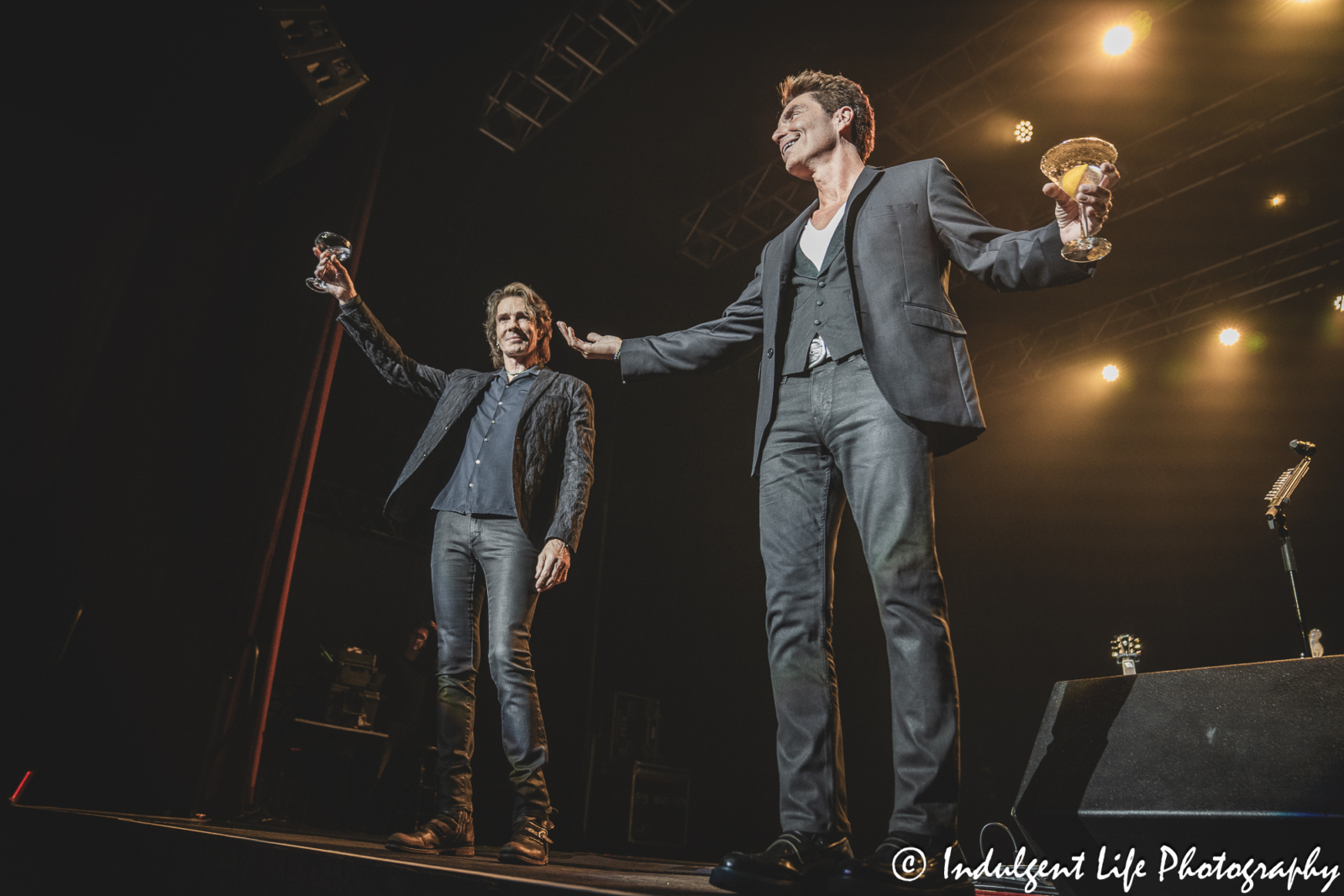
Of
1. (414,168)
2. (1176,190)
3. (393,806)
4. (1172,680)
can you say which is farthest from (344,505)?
(1176,190)

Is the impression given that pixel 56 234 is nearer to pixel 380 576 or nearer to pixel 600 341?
pixel 600 341

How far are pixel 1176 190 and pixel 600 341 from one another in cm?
695

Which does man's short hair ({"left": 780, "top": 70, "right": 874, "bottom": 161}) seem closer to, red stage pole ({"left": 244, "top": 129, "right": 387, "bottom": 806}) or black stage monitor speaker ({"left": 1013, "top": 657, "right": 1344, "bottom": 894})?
black stage monitor speaker ({"left": 1013, "top": 657, "right": 1344, "bottom": 894})

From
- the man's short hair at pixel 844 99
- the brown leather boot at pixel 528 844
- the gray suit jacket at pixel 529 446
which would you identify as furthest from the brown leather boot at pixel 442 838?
the man's short hair at pixel 844 99

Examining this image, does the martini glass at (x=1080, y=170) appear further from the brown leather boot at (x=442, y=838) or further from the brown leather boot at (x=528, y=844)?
the brown leather boot at (x=442, y=838)

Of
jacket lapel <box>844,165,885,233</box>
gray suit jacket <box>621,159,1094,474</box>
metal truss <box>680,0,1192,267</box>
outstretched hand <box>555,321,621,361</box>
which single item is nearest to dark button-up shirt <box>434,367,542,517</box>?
outstretched hand <box>555,321,621,361</box>

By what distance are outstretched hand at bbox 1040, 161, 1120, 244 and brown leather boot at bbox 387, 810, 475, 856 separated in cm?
201

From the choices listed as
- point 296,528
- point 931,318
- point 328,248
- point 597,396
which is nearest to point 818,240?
point 931,318

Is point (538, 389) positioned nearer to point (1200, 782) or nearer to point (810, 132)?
point (810, 132)

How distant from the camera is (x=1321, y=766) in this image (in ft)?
4.41

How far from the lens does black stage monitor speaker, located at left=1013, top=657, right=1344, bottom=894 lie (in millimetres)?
1340

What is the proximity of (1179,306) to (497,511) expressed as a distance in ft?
27.5

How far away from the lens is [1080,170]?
4.75ft

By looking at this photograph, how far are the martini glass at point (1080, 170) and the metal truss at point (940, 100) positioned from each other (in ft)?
14.3
